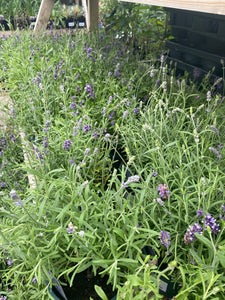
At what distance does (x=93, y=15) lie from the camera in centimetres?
394

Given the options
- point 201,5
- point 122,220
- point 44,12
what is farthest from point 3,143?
point 44,12

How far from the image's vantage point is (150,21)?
445 centimetres

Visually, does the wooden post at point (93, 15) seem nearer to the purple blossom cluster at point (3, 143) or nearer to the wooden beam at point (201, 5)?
the purple blossom cluster at point (3, 143)

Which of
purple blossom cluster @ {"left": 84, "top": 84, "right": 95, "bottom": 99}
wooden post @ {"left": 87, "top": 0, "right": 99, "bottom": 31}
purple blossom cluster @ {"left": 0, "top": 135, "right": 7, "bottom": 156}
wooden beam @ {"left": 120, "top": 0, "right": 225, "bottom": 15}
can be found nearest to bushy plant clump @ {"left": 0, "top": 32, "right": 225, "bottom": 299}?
purple blossom cluster @ {"left": 84, "top": 84, "right": 95, "bottom": 99}

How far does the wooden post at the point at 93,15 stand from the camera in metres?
3.83

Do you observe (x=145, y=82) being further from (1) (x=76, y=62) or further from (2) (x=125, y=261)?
(2) (x=125, y=261)

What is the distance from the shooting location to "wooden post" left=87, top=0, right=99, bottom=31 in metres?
3.83

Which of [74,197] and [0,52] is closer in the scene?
[74,197]

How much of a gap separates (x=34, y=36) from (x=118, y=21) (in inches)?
68.1

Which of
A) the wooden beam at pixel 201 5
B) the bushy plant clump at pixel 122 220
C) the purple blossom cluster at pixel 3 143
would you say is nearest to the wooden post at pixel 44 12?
the bushy plant clump at pixel 122 220

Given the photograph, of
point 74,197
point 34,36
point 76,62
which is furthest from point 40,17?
point 74,197

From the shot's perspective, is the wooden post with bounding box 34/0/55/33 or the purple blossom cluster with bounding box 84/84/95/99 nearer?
the purple blossom cluster with bounding box 84/84/95/99

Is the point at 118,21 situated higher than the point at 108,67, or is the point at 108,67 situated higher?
the point at 118,21

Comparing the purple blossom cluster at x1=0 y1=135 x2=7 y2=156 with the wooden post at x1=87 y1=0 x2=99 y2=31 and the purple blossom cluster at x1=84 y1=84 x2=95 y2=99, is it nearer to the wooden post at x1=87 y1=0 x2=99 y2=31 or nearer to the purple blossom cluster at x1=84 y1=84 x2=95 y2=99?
the purple blossom cluster at x1=84 y1=84 x2=95 y2=99
